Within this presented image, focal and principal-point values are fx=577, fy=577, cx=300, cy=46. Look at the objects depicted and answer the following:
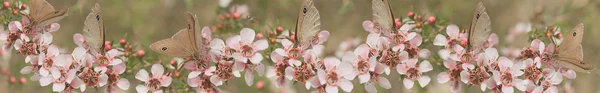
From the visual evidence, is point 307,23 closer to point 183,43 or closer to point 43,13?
point 183,43

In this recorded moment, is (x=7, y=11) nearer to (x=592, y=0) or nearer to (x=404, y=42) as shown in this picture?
(x=404, y=42)

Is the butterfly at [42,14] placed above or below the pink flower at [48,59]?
above

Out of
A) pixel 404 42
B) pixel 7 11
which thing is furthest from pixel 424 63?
pixel 7 11

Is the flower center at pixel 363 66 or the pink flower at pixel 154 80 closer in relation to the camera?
the flower center at pixel 363 66

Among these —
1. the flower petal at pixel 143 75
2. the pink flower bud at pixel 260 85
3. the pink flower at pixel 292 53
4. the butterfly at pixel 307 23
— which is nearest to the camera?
the butterfly at pixel 307 23

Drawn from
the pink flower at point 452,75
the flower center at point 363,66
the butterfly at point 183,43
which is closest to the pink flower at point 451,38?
the pink flower at point 452,75

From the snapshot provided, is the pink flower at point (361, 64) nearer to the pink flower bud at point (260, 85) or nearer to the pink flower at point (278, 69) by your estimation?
the pink flower at point (278, 69)

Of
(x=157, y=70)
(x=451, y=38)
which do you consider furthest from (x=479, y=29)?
(x=157, y=70)
